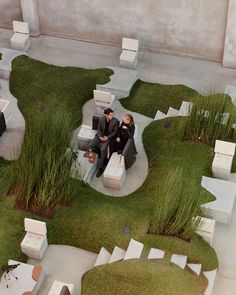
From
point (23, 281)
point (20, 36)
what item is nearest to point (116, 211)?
point (23, 281)

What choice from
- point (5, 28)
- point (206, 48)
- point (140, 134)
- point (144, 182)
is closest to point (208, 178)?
point (144, 182)

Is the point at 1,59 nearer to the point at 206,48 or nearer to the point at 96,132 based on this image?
the point at 96,132

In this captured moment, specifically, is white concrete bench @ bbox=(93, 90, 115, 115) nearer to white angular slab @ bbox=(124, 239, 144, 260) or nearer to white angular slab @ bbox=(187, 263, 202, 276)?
white angular slab @ bbox=(124, 239, 144, 260)

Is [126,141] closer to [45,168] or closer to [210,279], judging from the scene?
[45,168]

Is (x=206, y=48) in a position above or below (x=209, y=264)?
above

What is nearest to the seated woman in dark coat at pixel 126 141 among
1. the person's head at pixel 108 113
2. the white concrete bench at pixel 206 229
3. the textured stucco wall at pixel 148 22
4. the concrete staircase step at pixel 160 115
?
the person's head at pixel 108 113

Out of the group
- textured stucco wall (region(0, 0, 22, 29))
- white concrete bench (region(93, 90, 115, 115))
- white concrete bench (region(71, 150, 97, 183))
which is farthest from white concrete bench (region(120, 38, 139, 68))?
white concrete bench (region(71, 150, 97, 183))
